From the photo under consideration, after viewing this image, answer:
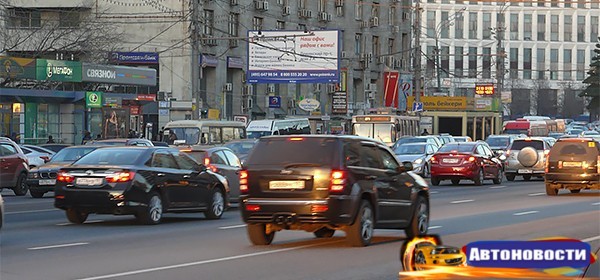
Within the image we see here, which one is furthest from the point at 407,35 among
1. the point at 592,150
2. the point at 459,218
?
the point at 459,218

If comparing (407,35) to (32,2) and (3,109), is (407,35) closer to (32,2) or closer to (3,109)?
(32,2)

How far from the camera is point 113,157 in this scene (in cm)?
2045

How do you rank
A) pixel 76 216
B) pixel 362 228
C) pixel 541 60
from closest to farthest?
pixel 362 228, pixel 76 216, pixel 541 60

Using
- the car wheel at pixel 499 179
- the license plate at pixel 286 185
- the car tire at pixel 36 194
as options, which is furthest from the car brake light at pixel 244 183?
the car wheel at pixel 499 179

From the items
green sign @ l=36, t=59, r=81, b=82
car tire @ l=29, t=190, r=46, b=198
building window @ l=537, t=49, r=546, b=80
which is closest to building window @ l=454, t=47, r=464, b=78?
building window @ l=537, t=49, r=546, b=80

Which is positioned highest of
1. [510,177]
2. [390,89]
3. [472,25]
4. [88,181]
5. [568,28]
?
[472,25]

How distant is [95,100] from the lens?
5297 centimetres

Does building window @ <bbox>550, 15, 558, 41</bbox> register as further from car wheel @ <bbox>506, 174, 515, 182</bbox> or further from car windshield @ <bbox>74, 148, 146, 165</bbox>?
car windshield @ <bbox>74, 148, 146, 165</bbox>

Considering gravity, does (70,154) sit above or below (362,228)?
above

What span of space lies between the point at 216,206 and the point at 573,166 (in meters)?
13.1

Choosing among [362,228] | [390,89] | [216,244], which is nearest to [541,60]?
[390,89]

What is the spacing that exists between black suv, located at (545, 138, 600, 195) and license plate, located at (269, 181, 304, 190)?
18.0 m

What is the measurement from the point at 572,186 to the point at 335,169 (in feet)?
59.8

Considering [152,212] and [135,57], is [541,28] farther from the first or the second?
[152,212]
